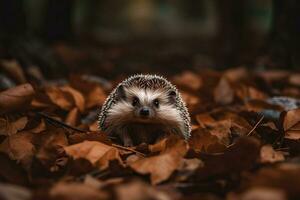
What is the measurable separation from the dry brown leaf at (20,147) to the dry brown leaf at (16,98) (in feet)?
2.19

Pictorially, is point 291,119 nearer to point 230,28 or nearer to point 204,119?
point 204,119

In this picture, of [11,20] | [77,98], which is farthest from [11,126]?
[11,20]

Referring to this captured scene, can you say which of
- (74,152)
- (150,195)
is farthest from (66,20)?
(150,195)

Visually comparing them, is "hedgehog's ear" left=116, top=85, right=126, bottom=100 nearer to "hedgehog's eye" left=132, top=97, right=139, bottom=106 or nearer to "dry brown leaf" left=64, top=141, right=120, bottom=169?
"hedgehog's eye" left=132, top=97, right=139, bottom=106

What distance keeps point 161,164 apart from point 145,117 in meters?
1.15

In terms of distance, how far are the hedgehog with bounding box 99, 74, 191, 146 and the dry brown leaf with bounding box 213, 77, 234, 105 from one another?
1270 millimetres

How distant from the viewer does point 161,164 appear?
3184 mm

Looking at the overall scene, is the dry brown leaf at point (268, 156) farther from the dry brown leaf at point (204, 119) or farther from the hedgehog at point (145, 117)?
the dry brown leaf at point (204, 119)

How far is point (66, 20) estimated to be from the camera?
11.5 metres

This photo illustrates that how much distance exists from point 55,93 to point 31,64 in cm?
206

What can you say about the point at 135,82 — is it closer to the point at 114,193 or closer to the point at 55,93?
the point at 55,93

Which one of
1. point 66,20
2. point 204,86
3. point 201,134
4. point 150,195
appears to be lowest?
point 150,195

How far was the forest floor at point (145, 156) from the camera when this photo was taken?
252cm

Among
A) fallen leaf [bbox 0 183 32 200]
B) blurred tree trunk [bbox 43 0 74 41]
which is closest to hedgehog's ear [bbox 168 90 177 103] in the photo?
fallen leaf [bbox 0 183 32 200]
